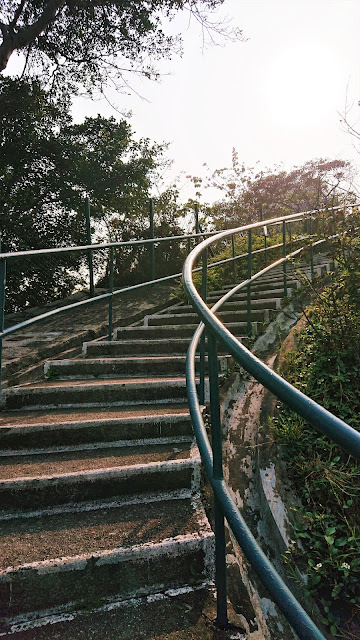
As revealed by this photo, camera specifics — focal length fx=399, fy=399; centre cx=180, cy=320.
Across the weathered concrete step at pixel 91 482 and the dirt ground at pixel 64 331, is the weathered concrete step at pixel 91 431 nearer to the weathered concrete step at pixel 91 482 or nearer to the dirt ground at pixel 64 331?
the weathered concrete step at pixel 91 482

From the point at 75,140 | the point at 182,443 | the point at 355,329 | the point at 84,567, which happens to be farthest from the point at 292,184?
the point at 84,567

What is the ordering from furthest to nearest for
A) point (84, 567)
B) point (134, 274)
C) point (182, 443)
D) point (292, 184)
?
point (292, 184) → point (134, 274) → point (182, 443) → point (84, 567)

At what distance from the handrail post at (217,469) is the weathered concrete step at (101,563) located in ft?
0.78

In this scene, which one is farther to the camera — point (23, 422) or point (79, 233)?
point (79, 233)

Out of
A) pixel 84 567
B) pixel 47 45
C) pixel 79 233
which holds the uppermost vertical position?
pixel 47 45

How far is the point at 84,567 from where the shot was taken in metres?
1.48

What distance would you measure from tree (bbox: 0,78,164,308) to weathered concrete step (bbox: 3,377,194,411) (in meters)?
4.80

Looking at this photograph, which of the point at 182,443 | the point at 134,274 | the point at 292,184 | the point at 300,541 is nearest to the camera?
the point at 300,541

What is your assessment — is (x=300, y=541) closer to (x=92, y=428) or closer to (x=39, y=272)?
(x=92, y=428)

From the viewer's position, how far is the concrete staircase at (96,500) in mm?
1469

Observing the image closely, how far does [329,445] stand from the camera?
2.29m

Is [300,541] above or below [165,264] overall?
below

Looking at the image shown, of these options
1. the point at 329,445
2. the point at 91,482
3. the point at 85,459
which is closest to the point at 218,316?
the point at 329,445

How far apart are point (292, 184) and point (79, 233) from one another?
8.95m
